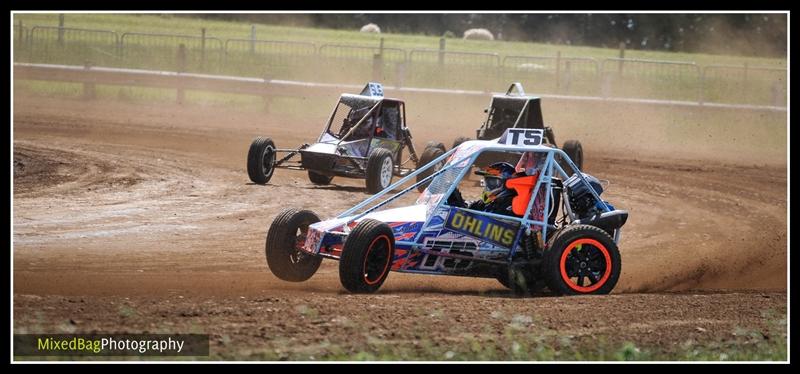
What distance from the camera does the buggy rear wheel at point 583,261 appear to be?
8391 millimetres

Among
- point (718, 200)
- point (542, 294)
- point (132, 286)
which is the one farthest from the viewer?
point (718, 200)

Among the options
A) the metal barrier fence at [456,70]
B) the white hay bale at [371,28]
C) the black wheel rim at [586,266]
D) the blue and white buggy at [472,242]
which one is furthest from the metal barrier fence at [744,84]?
the black wheel rim at [586,266]

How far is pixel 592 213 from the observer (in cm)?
928

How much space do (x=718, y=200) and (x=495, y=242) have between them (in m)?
8.07

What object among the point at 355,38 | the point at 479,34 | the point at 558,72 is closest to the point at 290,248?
the point at 558,72

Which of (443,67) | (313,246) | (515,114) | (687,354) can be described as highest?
(443,67)

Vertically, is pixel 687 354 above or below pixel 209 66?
below

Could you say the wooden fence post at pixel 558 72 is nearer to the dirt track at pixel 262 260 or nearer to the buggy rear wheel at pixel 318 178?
the dirt track at pixel 262 260

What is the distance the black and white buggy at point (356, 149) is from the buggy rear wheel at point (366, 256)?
6.18 meters

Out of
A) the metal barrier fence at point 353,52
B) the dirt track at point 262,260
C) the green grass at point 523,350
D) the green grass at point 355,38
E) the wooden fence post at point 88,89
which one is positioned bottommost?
the green grass at point 523,350

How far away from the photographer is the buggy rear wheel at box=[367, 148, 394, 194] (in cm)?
1423

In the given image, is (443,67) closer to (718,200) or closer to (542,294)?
(718,200)

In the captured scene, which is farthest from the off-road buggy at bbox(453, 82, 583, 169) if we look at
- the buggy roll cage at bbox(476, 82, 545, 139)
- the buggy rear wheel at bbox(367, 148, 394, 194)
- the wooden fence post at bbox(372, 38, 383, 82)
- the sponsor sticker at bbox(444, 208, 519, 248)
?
the wooden fence post at bbox(372, 38, 383, 82)

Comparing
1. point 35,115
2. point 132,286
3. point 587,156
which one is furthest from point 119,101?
point 132,286
